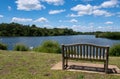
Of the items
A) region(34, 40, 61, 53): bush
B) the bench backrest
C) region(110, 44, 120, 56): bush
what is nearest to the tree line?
region(34, 40, 61, 53): bush

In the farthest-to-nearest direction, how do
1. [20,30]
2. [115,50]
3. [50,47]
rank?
[20,30] → [50,47] → [115,50]

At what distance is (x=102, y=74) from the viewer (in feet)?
22.1

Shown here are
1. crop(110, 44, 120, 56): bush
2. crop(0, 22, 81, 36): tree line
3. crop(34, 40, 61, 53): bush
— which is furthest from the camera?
crop(0, 22, 81, 36): tree line

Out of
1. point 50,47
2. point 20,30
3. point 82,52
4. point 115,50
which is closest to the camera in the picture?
point 82,52

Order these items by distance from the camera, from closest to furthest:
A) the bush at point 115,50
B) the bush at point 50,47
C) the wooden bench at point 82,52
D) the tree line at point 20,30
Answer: the wooden bench at point 82,52 → the bush at point 115,50 → the bush at point 50,47 → the tree line at point 20,30

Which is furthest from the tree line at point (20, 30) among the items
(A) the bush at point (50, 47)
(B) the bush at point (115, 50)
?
(B) the bush at point (115, 50)

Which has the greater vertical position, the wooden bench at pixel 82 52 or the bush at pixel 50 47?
the wooden bench at pixel 82 52

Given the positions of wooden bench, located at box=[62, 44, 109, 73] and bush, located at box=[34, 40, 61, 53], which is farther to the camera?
bush, located at box=[34, 40, 61, 53]

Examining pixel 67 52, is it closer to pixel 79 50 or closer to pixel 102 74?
pixel 79 50

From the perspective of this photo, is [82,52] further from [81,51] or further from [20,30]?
[20,30]

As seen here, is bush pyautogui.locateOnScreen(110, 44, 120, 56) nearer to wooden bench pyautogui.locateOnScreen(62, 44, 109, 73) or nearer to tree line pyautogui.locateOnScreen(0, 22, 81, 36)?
wooden bench pyautogui.locateOnScreen(62, 44, 109, 73)

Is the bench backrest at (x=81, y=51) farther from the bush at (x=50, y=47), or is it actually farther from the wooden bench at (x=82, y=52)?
the bush at (x=50, y=47)

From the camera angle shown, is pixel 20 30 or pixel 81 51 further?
pixel 20 30

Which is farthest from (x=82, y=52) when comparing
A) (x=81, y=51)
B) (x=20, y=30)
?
(x=20, y=30)
